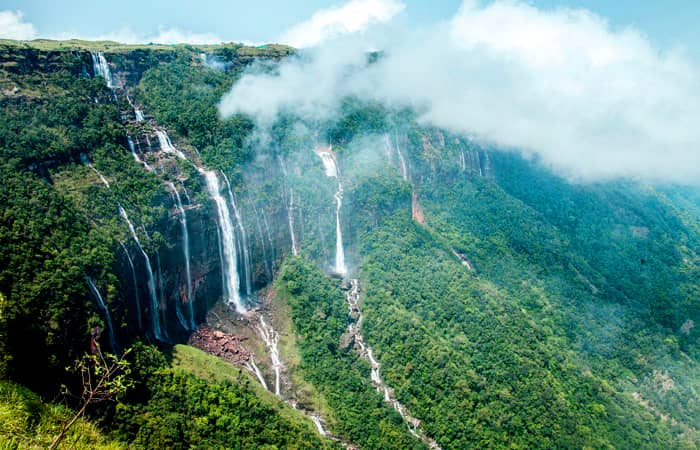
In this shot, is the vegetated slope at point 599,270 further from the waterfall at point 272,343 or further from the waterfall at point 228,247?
the waterfall at point 228,247

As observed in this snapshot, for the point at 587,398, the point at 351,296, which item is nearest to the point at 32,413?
the point at 351,296

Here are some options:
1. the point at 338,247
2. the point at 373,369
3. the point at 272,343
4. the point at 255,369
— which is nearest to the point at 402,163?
the point at 338,247

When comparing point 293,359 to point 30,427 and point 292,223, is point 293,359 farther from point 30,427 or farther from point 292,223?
point 30,427

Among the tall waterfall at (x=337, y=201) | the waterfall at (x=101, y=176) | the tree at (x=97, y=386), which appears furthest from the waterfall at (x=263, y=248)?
the tree at (x=97, y=386)

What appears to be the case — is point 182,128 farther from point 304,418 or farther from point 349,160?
point 304,418

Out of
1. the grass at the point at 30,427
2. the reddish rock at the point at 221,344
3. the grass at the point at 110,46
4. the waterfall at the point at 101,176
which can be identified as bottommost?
the reddish rock at the point at 221,344
